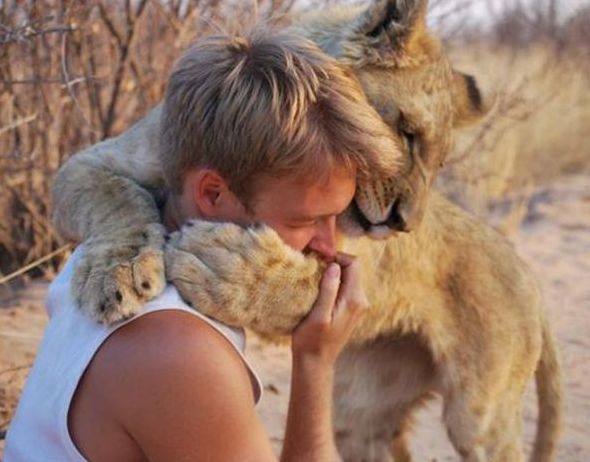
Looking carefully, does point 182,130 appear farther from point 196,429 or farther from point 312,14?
point 312,14

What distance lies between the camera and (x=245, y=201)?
2465mm

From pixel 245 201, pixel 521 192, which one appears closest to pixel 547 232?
pixel 521 192

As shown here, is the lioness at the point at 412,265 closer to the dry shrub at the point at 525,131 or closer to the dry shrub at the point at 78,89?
the dry shrub at the point at 78,89

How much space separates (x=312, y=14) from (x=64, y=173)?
1013 millimetres

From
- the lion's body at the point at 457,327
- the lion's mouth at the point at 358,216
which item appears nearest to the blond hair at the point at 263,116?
the lion's mouth at the point at 358,216

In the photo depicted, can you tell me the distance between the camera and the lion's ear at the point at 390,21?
365 cm

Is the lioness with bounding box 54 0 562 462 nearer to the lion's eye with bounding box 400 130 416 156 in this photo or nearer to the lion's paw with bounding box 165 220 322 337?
the lion's eye with bounding box 400 130 416 156

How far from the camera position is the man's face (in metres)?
2.39

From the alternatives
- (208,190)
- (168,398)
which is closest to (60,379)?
(168,398)

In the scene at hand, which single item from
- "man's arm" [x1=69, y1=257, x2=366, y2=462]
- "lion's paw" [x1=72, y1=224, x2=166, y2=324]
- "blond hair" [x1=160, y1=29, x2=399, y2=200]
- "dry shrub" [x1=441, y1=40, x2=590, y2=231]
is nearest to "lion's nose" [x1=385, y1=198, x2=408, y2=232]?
Answer: "lion's paw" [x1=72, y1=224, x2=166, y2=324]

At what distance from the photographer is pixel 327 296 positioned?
2627 millimetres

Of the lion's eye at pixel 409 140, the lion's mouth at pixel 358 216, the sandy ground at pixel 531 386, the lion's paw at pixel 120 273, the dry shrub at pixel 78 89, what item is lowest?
the sandy ground at pixel 531 386

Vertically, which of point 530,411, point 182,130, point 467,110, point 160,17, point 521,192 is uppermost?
point 182,130

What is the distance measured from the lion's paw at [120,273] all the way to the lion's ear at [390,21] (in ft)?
3.77
